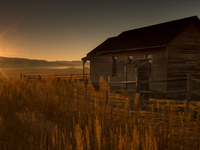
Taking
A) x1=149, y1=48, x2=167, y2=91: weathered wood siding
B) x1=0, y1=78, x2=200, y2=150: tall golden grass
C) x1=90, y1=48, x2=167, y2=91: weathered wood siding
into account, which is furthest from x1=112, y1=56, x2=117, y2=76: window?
x1=0, y1=78, x2=200, y2=150: tall golden grass

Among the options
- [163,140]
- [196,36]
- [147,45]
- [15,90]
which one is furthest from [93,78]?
[163,140]

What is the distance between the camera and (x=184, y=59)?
12812 mm

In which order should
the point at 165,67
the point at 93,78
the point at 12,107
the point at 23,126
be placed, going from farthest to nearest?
1. the point at 93,78
2. the point at 165,67
3. the point at 12,107
4. the point at 23,126

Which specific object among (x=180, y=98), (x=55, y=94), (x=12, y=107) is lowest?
(x=180, y=98)

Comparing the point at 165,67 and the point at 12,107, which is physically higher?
the point at 165,67

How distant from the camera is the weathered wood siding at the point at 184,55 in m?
12.3

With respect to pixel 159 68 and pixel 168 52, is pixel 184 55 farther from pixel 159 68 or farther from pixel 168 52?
pixel 159 68

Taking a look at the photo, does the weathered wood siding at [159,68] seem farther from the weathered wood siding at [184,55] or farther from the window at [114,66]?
the window at [114,66]

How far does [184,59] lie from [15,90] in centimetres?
1215

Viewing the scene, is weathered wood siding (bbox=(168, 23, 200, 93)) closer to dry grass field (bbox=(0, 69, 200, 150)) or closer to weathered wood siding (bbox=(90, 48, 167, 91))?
weathered wood siding (bbox=(90, 48, 167, 91))

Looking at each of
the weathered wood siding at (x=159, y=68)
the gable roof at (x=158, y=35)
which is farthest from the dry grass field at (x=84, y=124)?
the gable roof at (x=158, y=35)

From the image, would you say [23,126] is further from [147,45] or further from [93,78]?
→ [93,78]

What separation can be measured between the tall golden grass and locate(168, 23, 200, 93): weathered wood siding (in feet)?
27.1

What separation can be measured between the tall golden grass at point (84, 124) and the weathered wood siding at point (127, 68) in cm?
549
